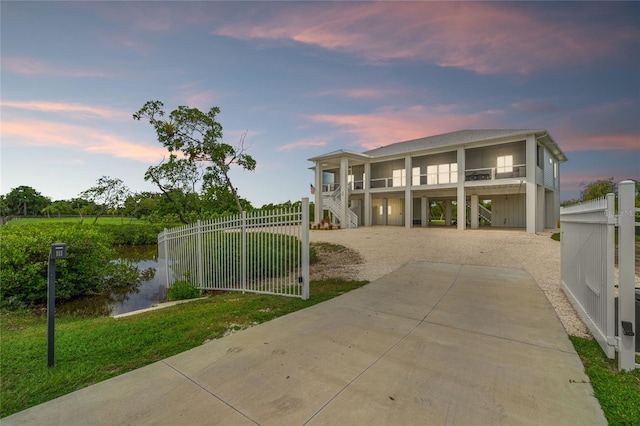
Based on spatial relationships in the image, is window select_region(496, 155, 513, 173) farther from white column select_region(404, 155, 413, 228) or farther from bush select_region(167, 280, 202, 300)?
bush select_region(167, 280, 202, 300)

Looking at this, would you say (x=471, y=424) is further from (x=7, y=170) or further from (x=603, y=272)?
(x=7, y=170)

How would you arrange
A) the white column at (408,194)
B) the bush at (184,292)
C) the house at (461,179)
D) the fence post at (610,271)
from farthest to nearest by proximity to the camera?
the white column at (408,194), the house at (461,179), the bush at (184,292), the fence post at (610,271)

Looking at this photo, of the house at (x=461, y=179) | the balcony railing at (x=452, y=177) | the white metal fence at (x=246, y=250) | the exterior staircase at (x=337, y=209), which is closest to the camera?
the white metal fence at (x=246, y=250)

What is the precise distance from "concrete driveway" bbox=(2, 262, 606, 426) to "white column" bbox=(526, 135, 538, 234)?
15119 millimetres

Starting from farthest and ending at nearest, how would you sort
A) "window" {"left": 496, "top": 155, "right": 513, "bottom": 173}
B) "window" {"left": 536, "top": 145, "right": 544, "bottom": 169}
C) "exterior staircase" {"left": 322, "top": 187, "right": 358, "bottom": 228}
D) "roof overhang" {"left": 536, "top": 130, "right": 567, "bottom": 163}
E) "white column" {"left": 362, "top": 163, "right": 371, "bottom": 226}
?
"white column" {"left": 362, "top": 163, "right": 371, "bottom": 226} < "exterior staircase" {"left": 322, "top": 187, "right": 358, "bottom": 228} < "window" {"left": 496, "top": 155, "right": 513, "bottom": 173} < "window" {"left": 536, "top": 145, "right": 544, "bottom": 169} < "roof overhang" {"left": 536, "top": 130, "right": 567, "bottom": 163}

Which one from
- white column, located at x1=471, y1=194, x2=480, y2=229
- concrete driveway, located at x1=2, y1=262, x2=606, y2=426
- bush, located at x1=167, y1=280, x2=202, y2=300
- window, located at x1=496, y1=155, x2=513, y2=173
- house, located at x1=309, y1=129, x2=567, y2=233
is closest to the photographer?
concrete driveway, located at x1=2, y1=262, x2=606, y2=426

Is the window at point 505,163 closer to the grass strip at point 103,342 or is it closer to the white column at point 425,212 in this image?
the white column at point 425,212

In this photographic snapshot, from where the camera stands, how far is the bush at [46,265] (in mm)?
6199

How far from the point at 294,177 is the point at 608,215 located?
961 inches

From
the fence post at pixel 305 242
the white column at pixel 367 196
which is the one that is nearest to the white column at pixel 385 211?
the white column at pixel 367 196

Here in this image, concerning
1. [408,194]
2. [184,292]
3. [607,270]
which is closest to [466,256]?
[607,270]

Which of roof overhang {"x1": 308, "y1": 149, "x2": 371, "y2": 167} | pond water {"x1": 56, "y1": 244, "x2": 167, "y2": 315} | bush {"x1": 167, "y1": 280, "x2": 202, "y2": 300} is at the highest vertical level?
roof overhang {"x1": 308, "y1": 149, "x2": 371, "y2": 167}

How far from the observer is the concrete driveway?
6.98ft

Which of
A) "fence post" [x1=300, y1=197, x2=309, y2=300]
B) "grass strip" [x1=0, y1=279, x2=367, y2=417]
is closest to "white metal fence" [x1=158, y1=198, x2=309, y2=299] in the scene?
"fence post" [x1=300, y1=197, x2=309, y2=300]
